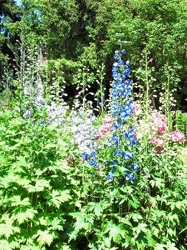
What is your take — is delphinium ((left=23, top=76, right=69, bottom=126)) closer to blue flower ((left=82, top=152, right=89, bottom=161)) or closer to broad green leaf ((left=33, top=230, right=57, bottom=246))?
blue flower ((left=82, top=152, right=89, bottom=161))

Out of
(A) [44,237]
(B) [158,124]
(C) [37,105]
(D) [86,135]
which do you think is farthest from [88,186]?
(B) [158,124]

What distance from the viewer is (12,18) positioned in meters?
21.5

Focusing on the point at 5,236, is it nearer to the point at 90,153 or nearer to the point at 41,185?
the point at 41,185

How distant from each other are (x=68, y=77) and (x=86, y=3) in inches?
202

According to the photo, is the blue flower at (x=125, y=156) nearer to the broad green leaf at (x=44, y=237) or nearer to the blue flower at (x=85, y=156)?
the blue flower at (x=85, y=156)

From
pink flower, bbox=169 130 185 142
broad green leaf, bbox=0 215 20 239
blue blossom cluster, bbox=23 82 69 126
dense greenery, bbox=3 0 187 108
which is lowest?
broad green leaf, bbox=0 215 20 239

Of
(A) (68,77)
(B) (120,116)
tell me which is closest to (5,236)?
(B) (120,116)

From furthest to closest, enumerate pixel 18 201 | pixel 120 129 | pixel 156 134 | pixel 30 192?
pixel 156 134
pixel 120 129
pixel 30 192
pixel 18 201

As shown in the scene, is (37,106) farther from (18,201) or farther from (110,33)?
(110,33)

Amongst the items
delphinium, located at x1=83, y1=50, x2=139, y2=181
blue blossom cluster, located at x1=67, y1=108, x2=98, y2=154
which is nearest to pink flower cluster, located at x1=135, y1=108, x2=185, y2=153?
delphinium, located at x1=83, y1=50, x2=139, y2=181

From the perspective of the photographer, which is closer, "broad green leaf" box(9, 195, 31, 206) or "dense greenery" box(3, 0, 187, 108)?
"broad green leaf" box(9, 195, 31, 206)

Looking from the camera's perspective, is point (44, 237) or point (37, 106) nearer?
point (44, 237)

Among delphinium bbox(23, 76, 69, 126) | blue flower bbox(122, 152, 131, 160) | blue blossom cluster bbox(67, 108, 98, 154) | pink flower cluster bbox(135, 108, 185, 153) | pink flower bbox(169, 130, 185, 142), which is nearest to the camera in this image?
blue flower bbox(122, 152, 131, 160)

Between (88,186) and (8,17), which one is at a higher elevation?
(8,17)
